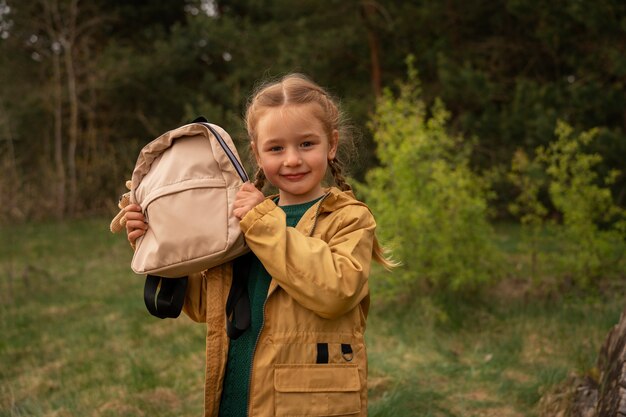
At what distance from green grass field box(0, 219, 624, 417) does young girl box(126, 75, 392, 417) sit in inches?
62.4

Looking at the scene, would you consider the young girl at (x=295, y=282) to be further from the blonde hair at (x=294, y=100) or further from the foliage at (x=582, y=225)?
the foliage at (x=582, y=225)

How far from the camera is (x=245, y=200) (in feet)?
6.16

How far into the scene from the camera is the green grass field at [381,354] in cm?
371

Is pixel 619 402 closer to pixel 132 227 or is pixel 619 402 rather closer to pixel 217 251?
pixel 217 251

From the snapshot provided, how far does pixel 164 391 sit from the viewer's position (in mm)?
3982

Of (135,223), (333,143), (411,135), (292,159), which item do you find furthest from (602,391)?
(411,135)

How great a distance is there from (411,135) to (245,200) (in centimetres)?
396

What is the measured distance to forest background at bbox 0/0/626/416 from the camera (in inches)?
209

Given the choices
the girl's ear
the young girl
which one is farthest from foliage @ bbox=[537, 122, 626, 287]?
the young girl

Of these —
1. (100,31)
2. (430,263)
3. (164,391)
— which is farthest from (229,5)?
(164,391)

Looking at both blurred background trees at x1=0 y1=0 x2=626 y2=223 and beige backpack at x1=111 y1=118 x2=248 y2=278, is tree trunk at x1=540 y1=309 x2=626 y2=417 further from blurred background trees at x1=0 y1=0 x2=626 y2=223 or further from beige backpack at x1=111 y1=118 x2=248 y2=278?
blurred background trees at x1=0 y1=0 x2=626 y2=223

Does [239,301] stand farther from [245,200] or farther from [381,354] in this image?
[381,354]

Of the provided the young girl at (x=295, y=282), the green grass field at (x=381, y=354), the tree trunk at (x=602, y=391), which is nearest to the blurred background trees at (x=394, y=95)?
the green grass field at (x=381, y=354)

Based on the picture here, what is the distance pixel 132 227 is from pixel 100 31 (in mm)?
18073
